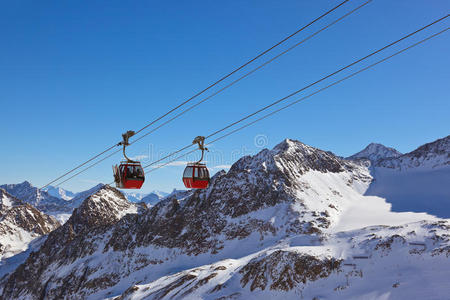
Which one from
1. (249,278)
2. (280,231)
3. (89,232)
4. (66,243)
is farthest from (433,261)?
(66,243)

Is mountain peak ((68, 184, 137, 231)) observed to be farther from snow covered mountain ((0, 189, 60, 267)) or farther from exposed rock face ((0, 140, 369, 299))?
snow covered mountain ((0, 189, 60, 267))

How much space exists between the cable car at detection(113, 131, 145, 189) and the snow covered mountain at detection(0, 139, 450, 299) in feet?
82.6

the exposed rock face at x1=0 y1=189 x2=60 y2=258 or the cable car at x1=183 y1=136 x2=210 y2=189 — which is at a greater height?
the exposed rock face at x1=0 y1=189 x2=60 y2=258

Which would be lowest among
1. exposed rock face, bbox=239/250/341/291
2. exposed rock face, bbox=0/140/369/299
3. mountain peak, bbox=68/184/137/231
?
exposed rock face, bbox=239/250/341/291

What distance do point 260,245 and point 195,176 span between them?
57383 millimetres

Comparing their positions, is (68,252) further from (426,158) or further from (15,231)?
(426,158)

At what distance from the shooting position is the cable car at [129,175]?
22703 mm

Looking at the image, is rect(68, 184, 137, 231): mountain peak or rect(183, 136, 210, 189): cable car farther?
rect(68, 184, 137, 231): mountain peak

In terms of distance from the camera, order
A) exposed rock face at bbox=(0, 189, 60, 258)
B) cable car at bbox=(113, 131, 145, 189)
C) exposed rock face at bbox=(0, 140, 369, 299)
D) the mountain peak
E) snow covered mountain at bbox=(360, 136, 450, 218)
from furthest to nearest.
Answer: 1. exposed rock face at bbox=(0, 189, 60, 258)
2. the mountain peak
3. snow covered mountain at bbox=(360, 136, 450, 218)
4. exposed rock face at bbox=(0, 140, 369, 299)
5. cable car at bbox=(113, 131, 145, 189)

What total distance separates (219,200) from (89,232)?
54921 millimetres

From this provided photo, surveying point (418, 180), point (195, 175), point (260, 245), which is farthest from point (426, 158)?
point (195, 175)

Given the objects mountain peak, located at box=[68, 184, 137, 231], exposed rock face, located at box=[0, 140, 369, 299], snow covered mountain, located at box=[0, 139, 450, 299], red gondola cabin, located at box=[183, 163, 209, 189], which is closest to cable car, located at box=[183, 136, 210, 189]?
red gondola cabin, located at box=[183, 163, 209, 189]

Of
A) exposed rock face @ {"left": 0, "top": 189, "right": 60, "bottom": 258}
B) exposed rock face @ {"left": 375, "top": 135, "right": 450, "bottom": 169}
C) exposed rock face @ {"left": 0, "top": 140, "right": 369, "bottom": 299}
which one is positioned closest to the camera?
exposed rock face @ {"left": 0, "top": 140, "right": 369, "bottom": 299}

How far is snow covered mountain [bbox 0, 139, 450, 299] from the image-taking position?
38031mm
